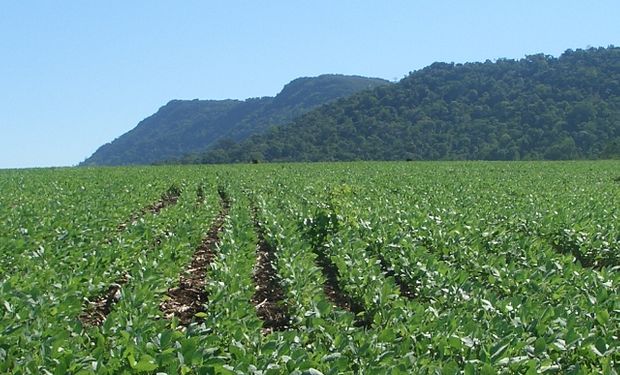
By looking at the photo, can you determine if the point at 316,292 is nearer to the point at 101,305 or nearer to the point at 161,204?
the point at 101,305

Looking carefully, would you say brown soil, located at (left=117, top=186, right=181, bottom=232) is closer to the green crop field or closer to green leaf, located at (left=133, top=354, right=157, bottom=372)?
the green crop field

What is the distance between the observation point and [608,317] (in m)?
4.93

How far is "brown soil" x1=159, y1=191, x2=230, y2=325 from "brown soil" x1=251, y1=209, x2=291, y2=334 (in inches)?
26.6

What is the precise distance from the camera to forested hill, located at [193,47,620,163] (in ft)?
245

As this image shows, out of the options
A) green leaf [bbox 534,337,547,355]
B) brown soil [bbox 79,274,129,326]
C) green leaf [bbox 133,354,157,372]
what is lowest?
green leaf [bbox 534,337,547,355]

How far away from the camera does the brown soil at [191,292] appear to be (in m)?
7.26

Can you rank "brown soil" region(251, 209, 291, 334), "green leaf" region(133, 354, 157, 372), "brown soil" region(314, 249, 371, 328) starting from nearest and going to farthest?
"green leaf" region(133, 354, 157, 372)
"brown soil" region(314, 249, 371, 328)
"brown soil" region(251, 209, 291, 334)

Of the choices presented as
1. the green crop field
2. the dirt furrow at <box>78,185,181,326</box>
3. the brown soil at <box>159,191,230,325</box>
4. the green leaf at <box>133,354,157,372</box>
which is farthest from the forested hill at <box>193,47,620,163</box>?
the green leaf at <box>133,354,157,372</box>

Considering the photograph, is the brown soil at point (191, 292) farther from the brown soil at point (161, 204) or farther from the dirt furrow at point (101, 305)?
the brown soil at point (161, 204)

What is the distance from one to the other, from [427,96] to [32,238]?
93094mm

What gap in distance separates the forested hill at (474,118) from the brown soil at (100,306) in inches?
2516

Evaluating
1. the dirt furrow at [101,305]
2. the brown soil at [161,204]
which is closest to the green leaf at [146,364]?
the dirt furrow at [101,305]

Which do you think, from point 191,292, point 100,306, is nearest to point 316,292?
point 191,292

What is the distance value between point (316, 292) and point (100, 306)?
A: 102 inches
